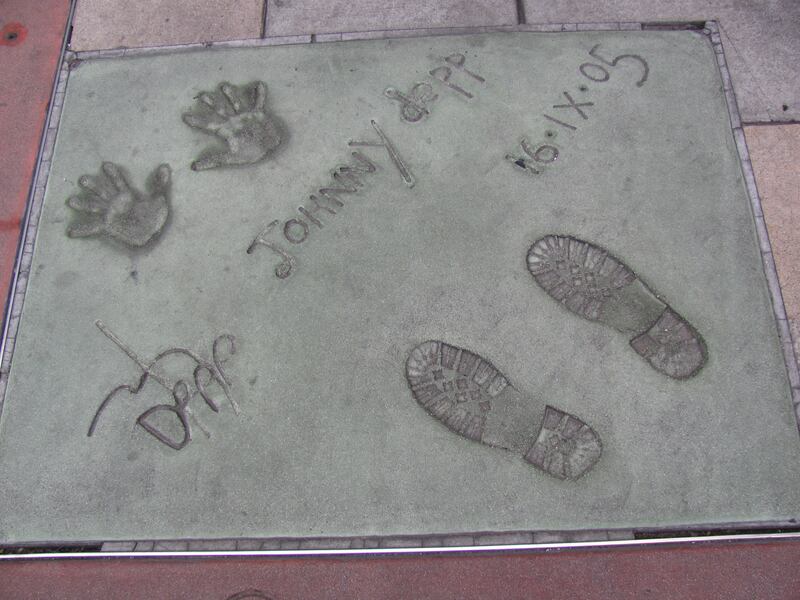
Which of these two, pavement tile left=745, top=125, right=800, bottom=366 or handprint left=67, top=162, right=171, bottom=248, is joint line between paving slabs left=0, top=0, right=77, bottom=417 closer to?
handprint left=67, top=162, right=171, bottom=248

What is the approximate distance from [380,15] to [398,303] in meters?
1.99

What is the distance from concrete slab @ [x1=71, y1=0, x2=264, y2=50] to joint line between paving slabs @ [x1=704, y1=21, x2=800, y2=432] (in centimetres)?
290

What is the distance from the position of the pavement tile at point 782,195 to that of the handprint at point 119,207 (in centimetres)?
339

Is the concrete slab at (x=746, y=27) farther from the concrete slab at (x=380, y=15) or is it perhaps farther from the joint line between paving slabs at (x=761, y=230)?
the concrete slab at (x=380, y=15)
